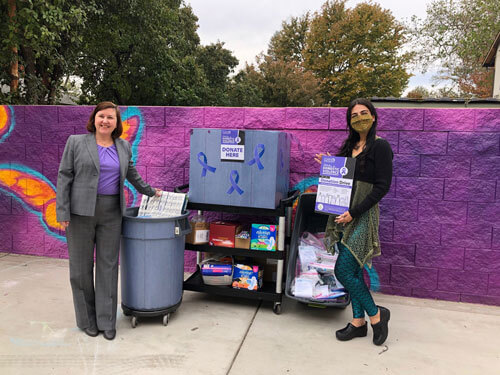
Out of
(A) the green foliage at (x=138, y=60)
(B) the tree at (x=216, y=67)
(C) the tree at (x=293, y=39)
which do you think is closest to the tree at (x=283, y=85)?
(B) the tree at (x=216, y=67)

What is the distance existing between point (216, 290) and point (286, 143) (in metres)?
1.57

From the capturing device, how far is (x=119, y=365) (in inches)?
104

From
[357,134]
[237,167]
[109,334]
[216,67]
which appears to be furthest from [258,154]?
[216,67]

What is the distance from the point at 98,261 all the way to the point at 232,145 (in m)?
1.49

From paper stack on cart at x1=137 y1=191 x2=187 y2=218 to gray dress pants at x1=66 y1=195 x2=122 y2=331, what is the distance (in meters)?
0.42

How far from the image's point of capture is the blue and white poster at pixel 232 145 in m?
3.46

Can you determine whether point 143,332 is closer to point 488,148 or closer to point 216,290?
point 216,290

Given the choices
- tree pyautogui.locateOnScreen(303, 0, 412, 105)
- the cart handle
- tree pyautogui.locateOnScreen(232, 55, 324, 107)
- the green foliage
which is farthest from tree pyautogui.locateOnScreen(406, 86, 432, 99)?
the cart handle

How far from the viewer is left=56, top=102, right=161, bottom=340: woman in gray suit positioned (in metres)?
2.88

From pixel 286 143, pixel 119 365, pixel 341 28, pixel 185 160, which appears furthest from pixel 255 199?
pixel 341 28

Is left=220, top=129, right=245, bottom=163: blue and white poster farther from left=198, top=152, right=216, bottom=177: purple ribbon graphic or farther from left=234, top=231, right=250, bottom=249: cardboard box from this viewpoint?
left=234, top=231, right=250, bottom=249: cardboard box

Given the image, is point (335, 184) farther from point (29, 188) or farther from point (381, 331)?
point (29, 188)

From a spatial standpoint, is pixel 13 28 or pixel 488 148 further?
pixel 13 28

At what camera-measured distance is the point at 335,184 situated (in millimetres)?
3041
